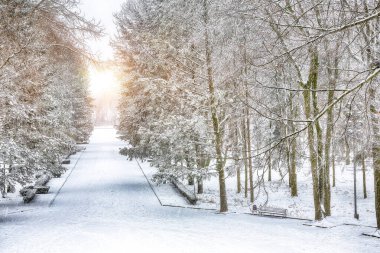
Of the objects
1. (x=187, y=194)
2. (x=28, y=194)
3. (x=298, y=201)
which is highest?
(x=28, y=194)

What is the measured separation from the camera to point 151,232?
12109 millimetres

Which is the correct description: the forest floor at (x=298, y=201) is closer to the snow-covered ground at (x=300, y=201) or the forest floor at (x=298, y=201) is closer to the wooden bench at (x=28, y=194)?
the snow-covered ground at (x=300, y=201)

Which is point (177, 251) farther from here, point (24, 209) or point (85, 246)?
point (24, 209)

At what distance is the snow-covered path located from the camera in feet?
33.8

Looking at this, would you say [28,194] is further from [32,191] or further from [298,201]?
[298,201]

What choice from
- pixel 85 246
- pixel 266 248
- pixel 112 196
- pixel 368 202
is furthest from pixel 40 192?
pixel 368 202

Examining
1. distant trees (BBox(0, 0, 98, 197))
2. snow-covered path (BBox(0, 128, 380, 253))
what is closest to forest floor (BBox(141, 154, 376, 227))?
snow-covered path (BBox(0, 128, 380, 253))

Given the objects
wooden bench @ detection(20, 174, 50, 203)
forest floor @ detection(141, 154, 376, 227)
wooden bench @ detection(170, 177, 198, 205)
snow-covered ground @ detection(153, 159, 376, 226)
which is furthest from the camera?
wooden bench @ detection(20, 174, 50, 203)

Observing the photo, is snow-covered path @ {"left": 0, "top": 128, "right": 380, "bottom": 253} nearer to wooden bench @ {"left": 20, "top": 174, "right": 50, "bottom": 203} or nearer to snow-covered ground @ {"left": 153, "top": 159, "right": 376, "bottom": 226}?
wooden bench @ {"left": 20, "top": 174, "right": 50, "bottom": 203}

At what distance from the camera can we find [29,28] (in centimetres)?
964

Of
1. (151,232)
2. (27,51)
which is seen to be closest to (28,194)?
(151,232)

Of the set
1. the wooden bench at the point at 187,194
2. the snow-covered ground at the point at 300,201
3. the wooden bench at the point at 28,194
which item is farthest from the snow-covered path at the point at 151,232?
the snow-covered ground at the point at 300,201

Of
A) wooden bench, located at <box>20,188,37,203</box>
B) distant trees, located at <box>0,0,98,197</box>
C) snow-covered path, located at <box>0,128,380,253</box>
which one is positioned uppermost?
distant trees, located at <box>0,0,98,197</box>

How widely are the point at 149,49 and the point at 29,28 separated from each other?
30.8ft
